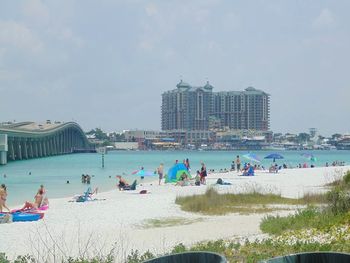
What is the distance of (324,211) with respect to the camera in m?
12.6

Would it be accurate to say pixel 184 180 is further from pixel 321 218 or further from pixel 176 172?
pixel 321 218

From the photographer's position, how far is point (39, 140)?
426 ft

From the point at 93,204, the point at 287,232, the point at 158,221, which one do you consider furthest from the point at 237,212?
the point at 93,204

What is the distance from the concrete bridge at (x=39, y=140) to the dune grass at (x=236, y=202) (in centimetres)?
7374

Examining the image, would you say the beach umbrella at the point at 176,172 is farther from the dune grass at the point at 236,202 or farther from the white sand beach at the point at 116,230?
the white sand beach at the point at 116,230

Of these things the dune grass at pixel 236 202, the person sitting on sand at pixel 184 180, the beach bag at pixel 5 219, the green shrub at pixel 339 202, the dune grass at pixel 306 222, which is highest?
the green shrub at pixel 339 202

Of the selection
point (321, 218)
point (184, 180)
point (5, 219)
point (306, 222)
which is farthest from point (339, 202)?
point (184, 180)

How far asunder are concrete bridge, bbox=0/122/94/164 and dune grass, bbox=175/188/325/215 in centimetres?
7374

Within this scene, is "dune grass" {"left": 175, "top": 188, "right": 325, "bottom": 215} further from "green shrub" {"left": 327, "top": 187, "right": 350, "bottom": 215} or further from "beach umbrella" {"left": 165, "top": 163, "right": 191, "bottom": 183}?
"beach umbrella" {"left": 165, "top": 163, "right": 191, "bottom": 183}

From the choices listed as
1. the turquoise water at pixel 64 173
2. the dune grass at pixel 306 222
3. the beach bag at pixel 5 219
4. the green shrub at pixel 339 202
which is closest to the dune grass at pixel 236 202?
the dune grass at pixel 306 222

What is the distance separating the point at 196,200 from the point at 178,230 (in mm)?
5572

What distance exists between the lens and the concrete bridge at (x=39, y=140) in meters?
98.3

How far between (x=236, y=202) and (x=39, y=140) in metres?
116

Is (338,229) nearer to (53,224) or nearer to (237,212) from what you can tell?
(237,212)
